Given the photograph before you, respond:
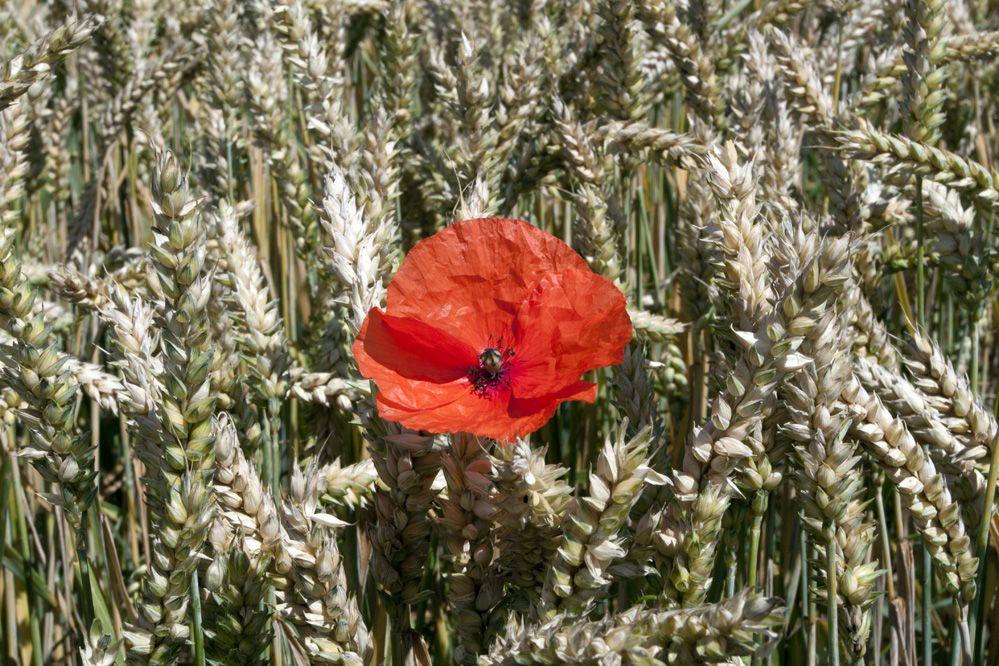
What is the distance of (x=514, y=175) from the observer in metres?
1.79

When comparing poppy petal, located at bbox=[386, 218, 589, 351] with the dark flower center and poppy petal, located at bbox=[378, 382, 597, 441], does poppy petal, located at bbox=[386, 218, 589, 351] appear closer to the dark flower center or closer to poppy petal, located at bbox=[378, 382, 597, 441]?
the dark flower center

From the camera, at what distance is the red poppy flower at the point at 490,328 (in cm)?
102

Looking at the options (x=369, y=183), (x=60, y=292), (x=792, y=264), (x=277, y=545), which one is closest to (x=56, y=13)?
(x=60, y=292)

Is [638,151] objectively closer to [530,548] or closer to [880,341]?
[880,341]

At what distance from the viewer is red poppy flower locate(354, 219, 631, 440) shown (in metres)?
1.02

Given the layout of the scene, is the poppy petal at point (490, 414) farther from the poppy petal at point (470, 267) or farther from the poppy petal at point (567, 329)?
the poppy petal at point (470, 267)

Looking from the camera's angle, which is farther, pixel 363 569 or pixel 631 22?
pixel 631 22

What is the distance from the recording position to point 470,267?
1168mm

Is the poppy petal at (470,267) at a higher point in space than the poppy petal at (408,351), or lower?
higher

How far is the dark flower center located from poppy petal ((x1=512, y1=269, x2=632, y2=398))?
3 cm

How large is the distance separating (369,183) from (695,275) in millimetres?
692

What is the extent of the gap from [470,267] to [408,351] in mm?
151

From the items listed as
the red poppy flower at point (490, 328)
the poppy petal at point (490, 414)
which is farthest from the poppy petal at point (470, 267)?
the poppy petal at point (490, 414)

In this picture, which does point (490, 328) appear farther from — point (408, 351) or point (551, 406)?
point (551, 406)
